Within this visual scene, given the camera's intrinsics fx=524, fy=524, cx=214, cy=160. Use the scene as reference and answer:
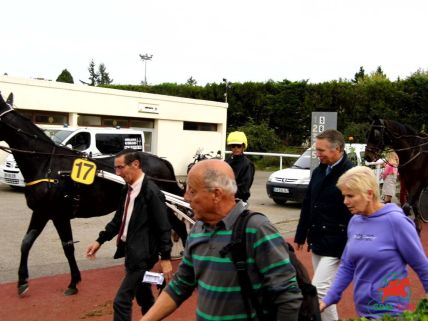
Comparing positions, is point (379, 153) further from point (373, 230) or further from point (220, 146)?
point (220, 146)

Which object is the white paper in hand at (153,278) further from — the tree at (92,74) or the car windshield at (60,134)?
the tree at (92,74)

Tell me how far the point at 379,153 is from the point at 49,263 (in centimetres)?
652

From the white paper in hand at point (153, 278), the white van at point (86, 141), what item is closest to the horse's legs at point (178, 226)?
the white paper in hand at point (153, 278)

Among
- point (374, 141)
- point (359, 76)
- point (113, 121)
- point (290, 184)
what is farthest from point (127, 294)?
point (359, 76)

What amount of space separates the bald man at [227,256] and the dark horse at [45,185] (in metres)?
4.24

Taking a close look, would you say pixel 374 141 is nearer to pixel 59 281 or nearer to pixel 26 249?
pixel 59 281

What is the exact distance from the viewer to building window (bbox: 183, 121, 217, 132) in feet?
90.9

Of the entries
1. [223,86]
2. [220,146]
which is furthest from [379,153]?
[223,86]

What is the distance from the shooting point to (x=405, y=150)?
1038cm

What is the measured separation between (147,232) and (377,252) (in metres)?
2.09

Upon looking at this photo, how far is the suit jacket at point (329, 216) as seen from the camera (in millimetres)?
4406

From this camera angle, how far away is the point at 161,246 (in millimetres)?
4598

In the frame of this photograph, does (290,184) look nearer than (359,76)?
Yes

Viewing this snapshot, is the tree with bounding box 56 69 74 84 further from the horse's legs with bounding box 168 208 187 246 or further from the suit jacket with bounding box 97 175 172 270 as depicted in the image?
the suit jacket with bounding box 97 175 172 270
